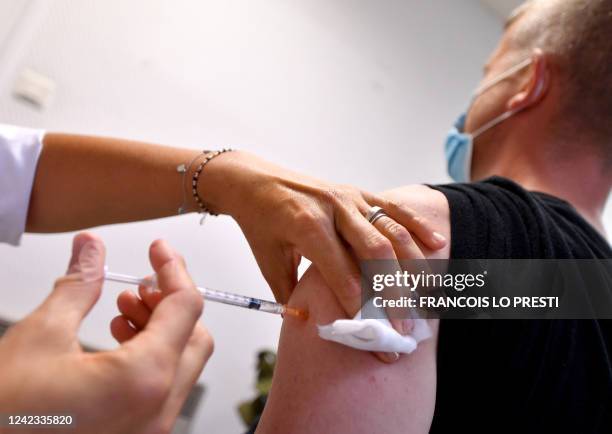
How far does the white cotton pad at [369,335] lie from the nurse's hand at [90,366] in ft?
0.63

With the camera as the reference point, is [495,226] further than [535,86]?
No

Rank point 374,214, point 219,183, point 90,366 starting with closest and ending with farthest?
point 90,366, point 374,214, point 219,183

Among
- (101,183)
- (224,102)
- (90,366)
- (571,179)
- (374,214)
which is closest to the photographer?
(90,366)

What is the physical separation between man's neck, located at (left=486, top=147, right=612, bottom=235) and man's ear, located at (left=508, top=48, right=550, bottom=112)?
136mm

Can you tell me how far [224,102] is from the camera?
1.83 m

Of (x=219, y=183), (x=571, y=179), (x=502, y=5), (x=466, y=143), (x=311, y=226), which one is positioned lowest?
(x=311, y=226)

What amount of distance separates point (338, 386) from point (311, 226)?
0.68 feet

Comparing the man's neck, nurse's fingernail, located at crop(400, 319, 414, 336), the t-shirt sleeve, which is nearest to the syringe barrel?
nurse's fingernail, located at crop(400, 319, 414, 336)

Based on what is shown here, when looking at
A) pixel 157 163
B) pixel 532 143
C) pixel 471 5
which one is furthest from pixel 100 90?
pixel 471 5

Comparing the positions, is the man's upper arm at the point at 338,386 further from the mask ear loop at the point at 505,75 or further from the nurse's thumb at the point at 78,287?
the mask ear loop at the point at 505,75

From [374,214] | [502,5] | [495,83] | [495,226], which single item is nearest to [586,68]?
[495,83]

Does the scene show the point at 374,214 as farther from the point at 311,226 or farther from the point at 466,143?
Result: the point at 466,143

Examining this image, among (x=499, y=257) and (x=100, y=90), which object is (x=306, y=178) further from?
(x=100, y=90)

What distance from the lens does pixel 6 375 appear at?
323 millimetres
